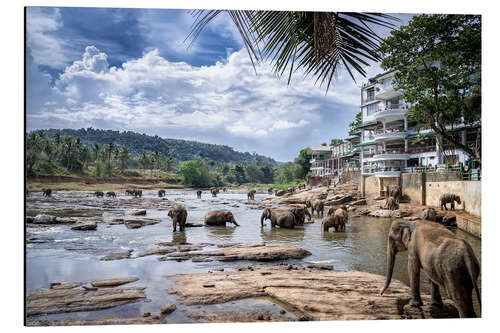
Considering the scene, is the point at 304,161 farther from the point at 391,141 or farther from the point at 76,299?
the point at 391,141

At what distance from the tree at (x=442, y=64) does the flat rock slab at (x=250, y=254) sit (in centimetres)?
301

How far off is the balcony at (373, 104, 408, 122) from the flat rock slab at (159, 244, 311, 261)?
476cm

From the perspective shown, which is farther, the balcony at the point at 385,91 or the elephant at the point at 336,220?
the elephant at the point at 336,220

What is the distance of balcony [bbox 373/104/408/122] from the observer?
8.66 meters

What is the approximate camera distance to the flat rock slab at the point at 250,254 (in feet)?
16.9

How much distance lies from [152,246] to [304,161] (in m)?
3.25

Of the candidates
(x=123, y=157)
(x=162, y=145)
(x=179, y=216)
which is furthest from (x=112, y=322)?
(x=179, y=216)

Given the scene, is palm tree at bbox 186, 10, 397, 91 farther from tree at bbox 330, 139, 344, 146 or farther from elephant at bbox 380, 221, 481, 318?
tree at bbox 330, 139, 344, 146

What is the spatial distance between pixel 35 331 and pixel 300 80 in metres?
4.76

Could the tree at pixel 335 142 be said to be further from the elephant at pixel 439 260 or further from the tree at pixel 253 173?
the elephant at pixel 439 260

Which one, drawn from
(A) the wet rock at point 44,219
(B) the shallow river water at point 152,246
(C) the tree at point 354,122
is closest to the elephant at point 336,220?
(B) the shallow river water at point 152,246

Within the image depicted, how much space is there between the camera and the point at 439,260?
269 centimetres

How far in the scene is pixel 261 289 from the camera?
368cm
